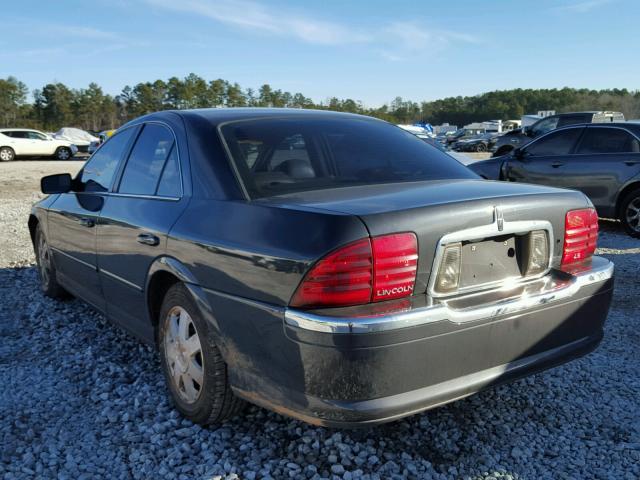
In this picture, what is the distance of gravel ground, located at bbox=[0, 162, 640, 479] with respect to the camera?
2.52 m

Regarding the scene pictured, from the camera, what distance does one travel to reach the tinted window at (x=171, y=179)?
9.70ft

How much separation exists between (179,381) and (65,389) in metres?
0.87

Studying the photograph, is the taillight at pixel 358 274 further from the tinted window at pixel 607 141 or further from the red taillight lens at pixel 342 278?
the tinted window at pixel 607 141

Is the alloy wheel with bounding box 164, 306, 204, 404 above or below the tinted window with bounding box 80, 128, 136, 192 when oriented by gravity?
below

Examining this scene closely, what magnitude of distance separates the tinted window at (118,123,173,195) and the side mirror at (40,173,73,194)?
0.89 meters

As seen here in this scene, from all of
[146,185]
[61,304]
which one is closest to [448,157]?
[146,185]

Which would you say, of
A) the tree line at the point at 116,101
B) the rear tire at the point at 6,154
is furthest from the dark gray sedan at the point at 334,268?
the tree line at the point at 116,101

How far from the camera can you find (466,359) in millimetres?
2260

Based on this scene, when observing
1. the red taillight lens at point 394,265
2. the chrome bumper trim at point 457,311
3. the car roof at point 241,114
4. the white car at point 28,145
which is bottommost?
the white car at point 28,145

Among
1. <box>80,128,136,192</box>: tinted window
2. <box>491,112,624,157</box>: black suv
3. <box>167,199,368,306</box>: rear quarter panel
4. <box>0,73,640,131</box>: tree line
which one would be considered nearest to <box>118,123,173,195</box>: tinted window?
<box>80,128,136,192</box>: tinted window

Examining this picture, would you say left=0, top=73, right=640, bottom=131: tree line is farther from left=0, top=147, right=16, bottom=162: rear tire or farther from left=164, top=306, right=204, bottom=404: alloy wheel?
left=164, top=306, right=204, bottom=404: alloy wheel

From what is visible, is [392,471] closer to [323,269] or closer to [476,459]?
[476,459]

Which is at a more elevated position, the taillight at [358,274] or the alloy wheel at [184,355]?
the taillight at [358,274]

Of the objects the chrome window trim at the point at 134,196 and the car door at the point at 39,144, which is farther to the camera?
the car door at the point at 39,144
